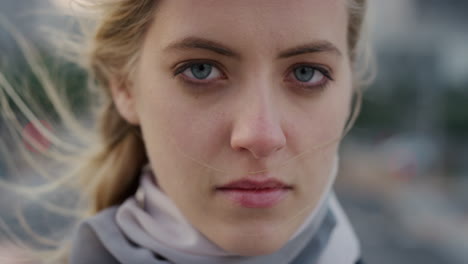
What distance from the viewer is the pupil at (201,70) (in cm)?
130

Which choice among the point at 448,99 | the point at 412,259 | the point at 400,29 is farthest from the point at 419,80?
the point at 412,259

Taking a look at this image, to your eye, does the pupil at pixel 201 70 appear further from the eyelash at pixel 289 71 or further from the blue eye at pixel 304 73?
the blue eye at pixel 304 73

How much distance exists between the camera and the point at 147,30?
54.8 inches

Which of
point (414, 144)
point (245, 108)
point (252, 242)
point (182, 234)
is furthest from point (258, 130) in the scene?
point (414, 144)

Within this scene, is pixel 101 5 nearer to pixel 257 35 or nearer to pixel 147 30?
pixel 147 30

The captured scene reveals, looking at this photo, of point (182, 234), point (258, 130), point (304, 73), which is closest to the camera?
point (258, 130)

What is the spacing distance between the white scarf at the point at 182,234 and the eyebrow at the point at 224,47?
16.9 inches

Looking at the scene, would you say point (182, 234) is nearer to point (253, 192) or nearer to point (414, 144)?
point (253, 192)

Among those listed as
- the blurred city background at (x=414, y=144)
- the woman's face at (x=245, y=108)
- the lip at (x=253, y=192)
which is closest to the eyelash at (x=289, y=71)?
the woman's face at (x=245, y=108)

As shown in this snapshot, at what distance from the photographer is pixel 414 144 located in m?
13.0

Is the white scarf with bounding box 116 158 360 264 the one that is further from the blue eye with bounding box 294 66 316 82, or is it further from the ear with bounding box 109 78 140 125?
the blue eye with bounding box 294 66 316 82

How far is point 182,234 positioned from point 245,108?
47 cm

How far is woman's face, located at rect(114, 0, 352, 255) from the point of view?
1.23m

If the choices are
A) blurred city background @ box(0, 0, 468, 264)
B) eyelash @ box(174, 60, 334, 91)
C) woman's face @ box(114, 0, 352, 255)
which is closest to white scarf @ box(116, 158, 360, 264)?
woman's face @ box(114, 0, 352, 255)
